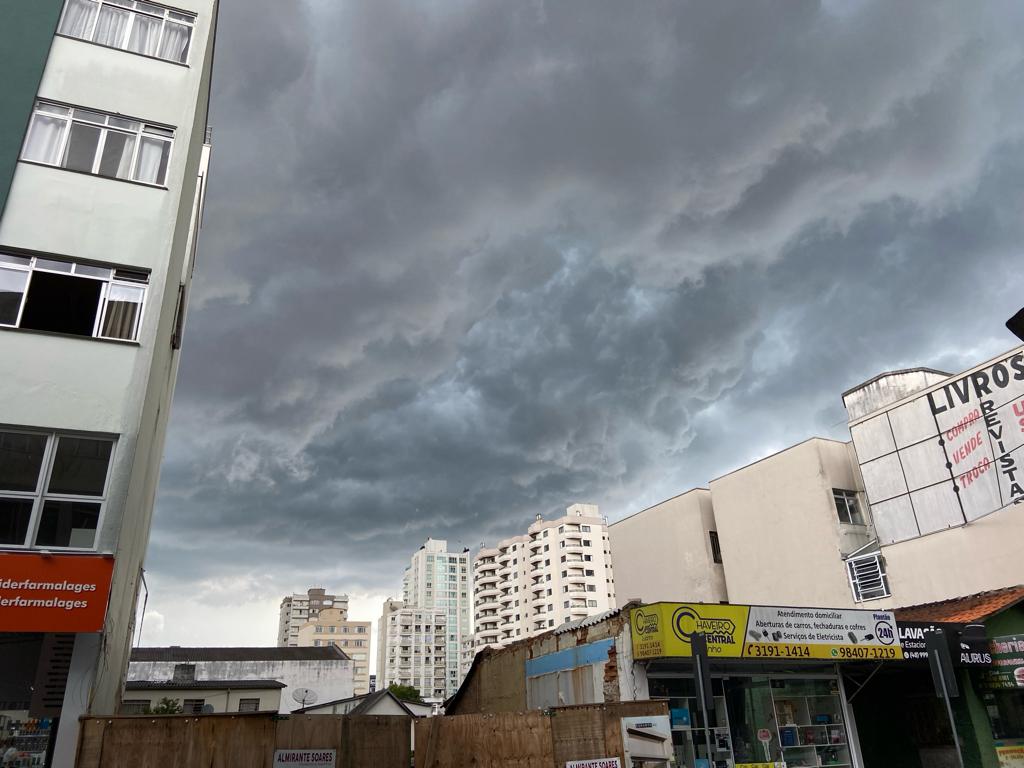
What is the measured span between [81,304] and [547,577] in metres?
→ 110

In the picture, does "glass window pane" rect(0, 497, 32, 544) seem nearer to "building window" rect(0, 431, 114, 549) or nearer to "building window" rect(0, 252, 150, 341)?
"building window" rect(0, 431, 114, 549)

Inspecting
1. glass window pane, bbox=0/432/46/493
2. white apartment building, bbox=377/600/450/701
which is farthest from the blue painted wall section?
white apartment building, bbox=377/600/450/701

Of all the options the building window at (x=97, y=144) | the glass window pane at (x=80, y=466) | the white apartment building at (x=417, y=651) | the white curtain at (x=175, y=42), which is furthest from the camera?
the white apartment building at (x=417, y=651)

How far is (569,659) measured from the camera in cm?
1720

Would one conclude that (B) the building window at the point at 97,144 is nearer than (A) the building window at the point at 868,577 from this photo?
Yes

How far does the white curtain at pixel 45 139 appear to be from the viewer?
1338cm

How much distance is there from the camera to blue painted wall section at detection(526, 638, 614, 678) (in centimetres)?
1598

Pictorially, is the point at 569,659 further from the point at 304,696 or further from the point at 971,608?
the point at 304,696

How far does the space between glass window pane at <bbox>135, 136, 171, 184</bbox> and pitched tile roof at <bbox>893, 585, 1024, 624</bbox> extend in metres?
20.7

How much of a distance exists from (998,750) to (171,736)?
19153mm

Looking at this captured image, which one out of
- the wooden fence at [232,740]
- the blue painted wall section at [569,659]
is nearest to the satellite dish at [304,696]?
the blue painted wall section at [569,659]

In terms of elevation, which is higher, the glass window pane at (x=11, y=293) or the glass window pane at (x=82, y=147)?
the glass window pane at (x=82, y=147)

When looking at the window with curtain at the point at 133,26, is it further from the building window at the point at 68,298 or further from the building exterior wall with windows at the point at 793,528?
the building exterior wall with windows at the point at 793,528

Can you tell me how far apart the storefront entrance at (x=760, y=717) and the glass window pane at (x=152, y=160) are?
1466 cm
